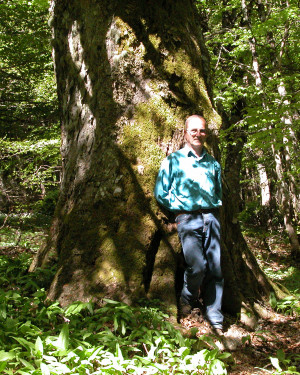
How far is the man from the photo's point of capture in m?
3.78

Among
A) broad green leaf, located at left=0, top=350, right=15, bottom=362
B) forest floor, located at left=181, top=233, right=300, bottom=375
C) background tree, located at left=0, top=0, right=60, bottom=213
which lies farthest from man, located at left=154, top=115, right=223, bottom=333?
background tree, located at left=0, top=0, right=60, bottom=213

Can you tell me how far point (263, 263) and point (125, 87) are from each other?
21.5 feet

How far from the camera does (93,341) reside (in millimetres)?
3055

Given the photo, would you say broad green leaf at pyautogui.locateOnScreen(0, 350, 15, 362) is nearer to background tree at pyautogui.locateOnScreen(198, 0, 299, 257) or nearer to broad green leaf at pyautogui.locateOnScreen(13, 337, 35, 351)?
broad green leaf at pyautogui.locateOnScreen(13, 337, 35, 351)

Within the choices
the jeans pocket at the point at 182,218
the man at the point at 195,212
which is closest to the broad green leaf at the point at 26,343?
the man at the point at 195,212

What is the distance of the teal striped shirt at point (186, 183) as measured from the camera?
3.82 meters

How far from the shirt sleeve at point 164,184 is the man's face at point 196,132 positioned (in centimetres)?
33

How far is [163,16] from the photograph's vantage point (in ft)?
14.6

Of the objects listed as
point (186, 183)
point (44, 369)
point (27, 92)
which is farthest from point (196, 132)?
point (27, 92)

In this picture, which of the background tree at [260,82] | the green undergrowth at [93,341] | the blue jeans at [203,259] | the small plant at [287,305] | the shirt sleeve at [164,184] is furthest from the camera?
the background tree at [260,82]

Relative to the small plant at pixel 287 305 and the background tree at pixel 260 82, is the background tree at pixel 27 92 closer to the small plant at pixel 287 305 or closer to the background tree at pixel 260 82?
the background tree at pixel 260 82

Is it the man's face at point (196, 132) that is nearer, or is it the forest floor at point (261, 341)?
the forest floor at point (261, 341)

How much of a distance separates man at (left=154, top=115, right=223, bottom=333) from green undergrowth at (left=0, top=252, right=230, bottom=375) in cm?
50

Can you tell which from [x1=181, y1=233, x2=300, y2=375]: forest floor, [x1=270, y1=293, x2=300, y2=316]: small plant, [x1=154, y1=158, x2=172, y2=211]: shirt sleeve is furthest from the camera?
[x1=270, y1=293, x2=300, y2=316]: small plant
